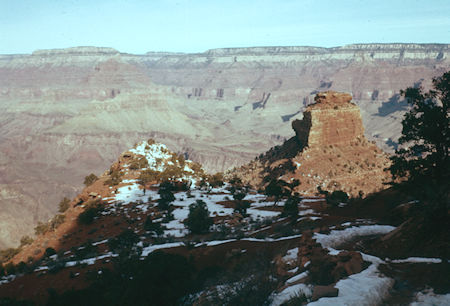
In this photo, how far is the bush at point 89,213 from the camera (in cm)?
4347

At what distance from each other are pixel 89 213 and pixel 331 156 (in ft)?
129

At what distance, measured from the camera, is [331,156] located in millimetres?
63469

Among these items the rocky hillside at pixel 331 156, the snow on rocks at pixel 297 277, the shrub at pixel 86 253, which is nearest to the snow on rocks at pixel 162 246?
the shrub at pixel 86 253

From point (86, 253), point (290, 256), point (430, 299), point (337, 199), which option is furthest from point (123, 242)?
point (430, 299)

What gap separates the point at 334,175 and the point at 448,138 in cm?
3551

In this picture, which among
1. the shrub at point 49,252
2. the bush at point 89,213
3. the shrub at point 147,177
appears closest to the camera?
the shrub at point 49,252

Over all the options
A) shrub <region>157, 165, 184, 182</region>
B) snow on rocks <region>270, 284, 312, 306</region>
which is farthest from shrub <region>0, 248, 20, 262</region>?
snow on rocks <region>270, 284, 312, 306</region>

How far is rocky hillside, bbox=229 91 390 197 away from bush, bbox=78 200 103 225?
28.8m

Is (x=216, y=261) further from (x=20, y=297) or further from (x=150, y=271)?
(x=20, y=297)

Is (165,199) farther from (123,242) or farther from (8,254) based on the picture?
(8,254)

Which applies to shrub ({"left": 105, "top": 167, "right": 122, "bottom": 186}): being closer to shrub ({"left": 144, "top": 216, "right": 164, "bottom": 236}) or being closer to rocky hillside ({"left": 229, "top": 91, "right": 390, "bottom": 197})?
shrub ({"left": 144, "top": 216, "right": 164, "bottom": 236})

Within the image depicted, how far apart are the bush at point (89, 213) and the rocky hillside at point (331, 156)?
2876 cm

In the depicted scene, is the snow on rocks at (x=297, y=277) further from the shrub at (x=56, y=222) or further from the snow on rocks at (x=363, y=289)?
the shrub at (x=56, y=222)

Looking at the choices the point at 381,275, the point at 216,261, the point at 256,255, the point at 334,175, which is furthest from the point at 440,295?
the point at 334,175
